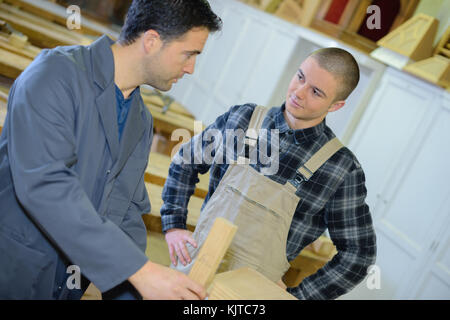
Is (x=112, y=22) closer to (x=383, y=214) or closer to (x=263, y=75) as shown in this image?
(x=263, y=75)

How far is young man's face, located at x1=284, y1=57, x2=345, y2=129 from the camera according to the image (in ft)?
→ 5.98

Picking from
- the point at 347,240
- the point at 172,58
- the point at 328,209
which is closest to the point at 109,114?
the point at 172,58

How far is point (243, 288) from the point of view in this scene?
97 centimetres

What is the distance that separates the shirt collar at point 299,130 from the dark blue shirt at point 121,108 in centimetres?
70

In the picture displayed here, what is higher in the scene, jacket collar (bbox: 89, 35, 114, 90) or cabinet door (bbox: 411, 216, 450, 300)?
jacket collar (bbox: 89, 35, 114, 90)

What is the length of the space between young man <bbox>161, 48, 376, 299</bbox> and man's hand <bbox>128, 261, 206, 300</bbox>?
673 millimetres

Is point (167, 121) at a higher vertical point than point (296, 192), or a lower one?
lower

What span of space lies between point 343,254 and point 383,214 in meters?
2.90

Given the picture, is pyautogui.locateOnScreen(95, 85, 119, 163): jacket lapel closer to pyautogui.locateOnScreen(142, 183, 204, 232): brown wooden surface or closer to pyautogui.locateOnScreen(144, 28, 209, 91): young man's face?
pyautogui.locateOnScreen(144, 28, 209, 91): young man's face

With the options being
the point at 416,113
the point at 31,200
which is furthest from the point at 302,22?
the point at 31,200

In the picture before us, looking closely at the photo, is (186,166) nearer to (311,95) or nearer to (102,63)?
(311,95)

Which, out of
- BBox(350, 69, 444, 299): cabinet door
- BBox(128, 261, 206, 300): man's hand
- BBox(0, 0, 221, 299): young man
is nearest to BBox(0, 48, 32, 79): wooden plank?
BBox(0, 0, 221, 299): young man

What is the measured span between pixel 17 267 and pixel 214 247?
62 cm

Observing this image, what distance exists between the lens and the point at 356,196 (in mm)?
1808
